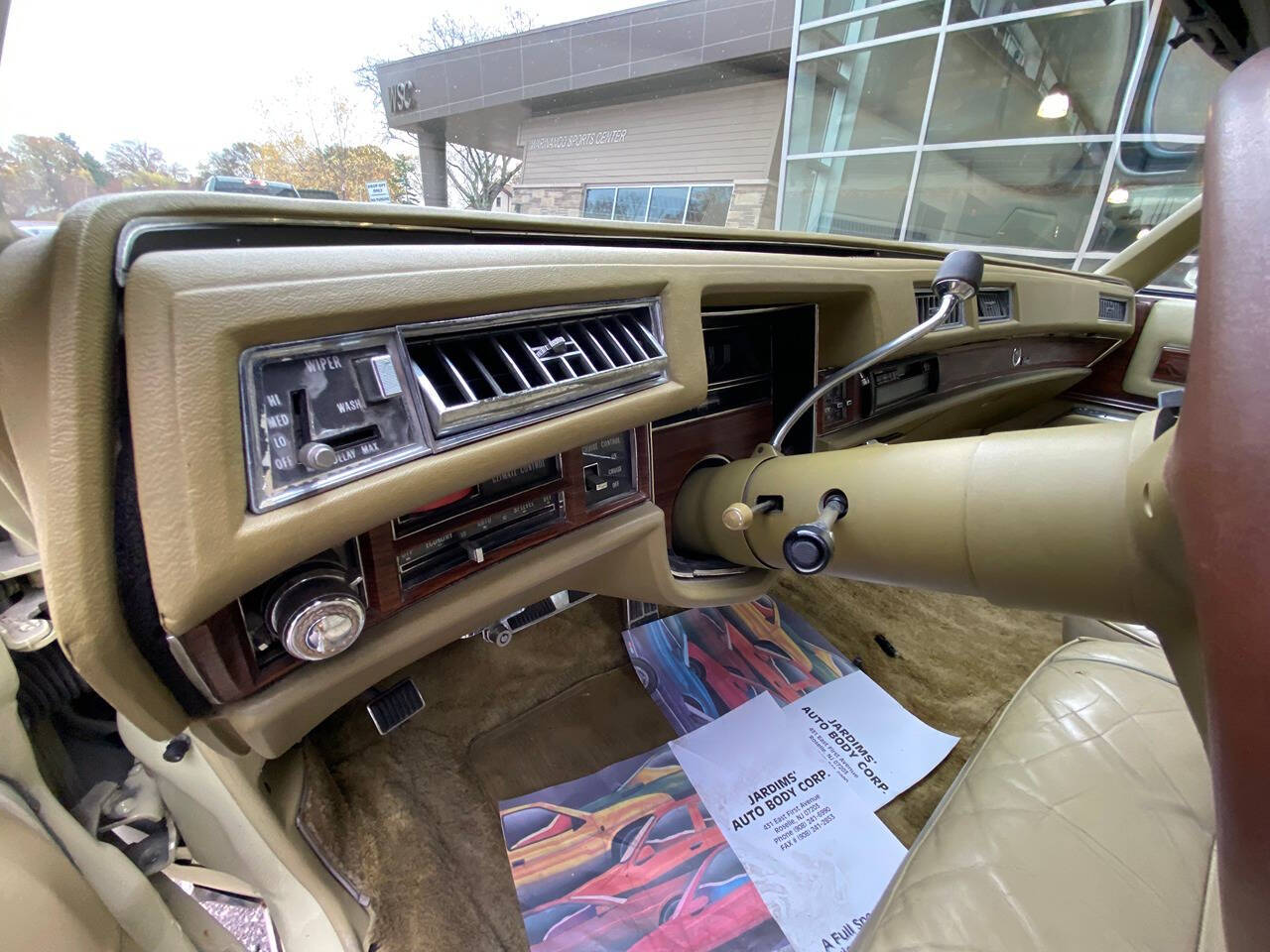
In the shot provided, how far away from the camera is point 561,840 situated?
128cm

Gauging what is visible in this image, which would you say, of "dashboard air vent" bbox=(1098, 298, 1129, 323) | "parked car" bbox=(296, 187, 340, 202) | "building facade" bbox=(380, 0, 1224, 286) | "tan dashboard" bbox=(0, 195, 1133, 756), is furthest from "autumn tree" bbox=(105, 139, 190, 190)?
"building facade" bbox=(380, 0, 1224, 286)

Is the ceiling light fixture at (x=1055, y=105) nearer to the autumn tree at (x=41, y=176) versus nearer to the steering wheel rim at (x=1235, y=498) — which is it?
the steering wheel rim at (x=1235, y=498)

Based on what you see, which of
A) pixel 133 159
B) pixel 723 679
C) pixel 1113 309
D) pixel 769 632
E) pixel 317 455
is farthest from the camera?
pixel 1113 309

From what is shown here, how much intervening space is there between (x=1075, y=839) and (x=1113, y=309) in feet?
6.46

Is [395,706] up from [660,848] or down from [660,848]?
up

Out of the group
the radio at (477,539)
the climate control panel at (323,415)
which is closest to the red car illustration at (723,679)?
the radio at (477,539)

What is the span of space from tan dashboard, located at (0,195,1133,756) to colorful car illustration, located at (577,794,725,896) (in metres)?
0.55

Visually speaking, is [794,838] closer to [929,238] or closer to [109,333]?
[109,333]

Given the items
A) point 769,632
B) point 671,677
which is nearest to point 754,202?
point 769,632

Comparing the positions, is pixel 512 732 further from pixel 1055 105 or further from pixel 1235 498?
pixel 1055 105

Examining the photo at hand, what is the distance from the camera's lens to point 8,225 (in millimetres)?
559

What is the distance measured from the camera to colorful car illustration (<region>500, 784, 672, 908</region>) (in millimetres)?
1203

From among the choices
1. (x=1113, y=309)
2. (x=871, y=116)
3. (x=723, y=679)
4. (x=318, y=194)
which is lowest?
(x=723, y=679)

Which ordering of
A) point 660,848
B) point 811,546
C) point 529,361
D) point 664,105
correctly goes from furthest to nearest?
point 664,105, point 660,848, point 811,546, point 529,361
